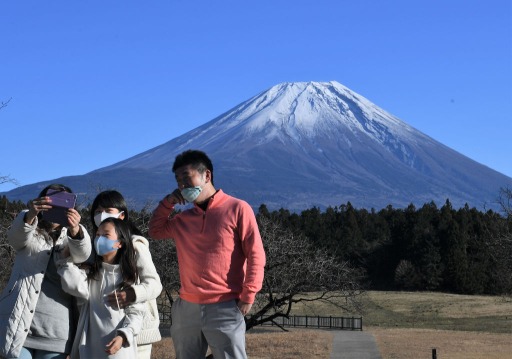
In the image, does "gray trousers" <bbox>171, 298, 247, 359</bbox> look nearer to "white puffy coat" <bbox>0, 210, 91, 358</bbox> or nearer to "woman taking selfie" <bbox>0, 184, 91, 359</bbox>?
"woman taking selfie" <bbox>0, 184, 91, 359</bbox>

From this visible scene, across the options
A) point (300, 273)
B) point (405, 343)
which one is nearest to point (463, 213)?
point (405, 343)

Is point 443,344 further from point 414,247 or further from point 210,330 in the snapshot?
point 414,247

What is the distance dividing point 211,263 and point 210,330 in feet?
1.37

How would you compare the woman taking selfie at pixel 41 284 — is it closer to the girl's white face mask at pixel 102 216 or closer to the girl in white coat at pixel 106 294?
the girl in white coat at pixel 106 294

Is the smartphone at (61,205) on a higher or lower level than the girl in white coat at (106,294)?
higher

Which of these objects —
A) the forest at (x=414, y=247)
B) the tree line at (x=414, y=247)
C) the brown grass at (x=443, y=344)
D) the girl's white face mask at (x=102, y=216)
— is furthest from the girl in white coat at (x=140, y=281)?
the tree line at (x=414, y=247)

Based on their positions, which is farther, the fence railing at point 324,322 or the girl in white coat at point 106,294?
the fence railing at point 324,322

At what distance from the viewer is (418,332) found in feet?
129

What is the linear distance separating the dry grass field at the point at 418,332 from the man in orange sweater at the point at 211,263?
18781 mm

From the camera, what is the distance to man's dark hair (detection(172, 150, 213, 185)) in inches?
253

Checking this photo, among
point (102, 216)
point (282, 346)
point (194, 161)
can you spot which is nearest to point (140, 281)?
point (102, 216)

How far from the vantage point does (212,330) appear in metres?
6.28

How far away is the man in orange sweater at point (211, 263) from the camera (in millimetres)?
6289

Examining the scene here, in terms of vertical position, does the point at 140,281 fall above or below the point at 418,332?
above
